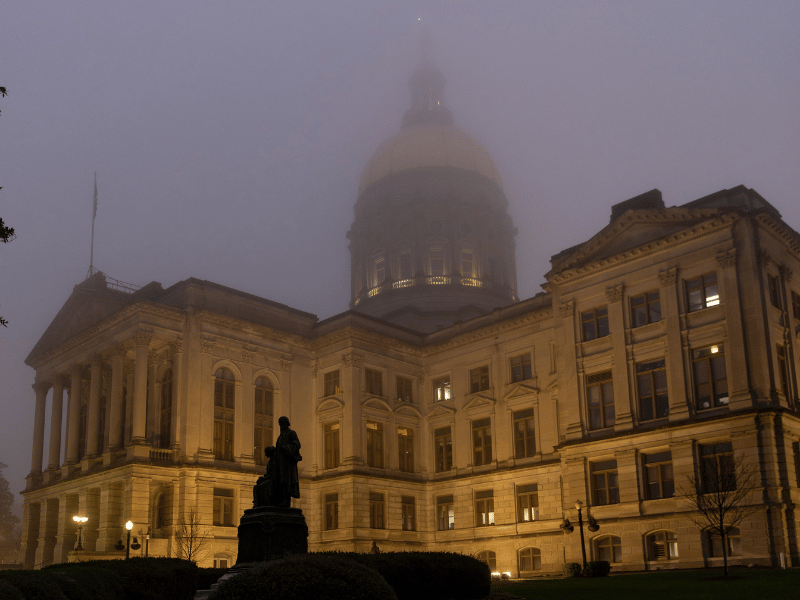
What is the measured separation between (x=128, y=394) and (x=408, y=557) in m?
40.9

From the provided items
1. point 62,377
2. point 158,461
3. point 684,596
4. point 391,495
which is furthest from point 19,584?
point 62,377

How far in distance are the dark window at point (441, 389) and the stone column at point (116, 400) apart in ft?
78.8

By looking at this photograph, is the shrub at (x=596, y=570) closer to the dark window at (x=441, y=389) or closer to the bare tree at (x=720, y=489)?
the bare tree at (x=720, y=489)

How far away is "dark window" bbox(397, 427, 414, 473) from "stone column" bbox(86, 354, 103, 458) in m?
22.2

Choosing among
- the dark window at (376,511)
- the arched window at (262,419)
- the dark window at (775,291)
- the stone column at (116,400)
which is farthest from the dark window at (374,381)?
the dark window at (775,291)

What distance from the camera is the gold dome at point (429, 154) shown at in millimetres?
96188

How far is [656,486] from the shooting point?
46.4 m

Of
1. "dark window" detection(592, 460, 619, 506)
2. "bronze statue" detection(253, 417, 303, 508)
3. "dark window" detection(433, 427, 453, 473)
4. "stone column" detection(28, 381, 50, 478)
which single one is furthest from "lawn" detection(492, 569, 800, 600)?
"stone column" detection(28, 381, 50, 478)

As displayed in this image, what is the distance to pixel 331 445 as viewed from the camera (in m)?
61.9

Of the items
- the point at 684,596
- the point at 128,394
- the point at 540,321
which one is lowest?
the point at 684,596

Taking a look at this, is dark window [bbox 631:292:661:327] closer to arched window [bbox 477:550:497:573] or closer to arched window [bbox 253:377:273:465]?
arched window [bbox 477:550:497:573]

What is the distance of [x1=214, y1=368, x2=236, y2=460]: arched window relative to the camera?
57.1m

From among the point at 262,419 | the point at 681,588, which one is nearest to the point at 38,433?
the point at 262,419

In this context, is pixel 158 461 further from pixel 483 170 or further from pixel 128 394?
pixel 483 170
